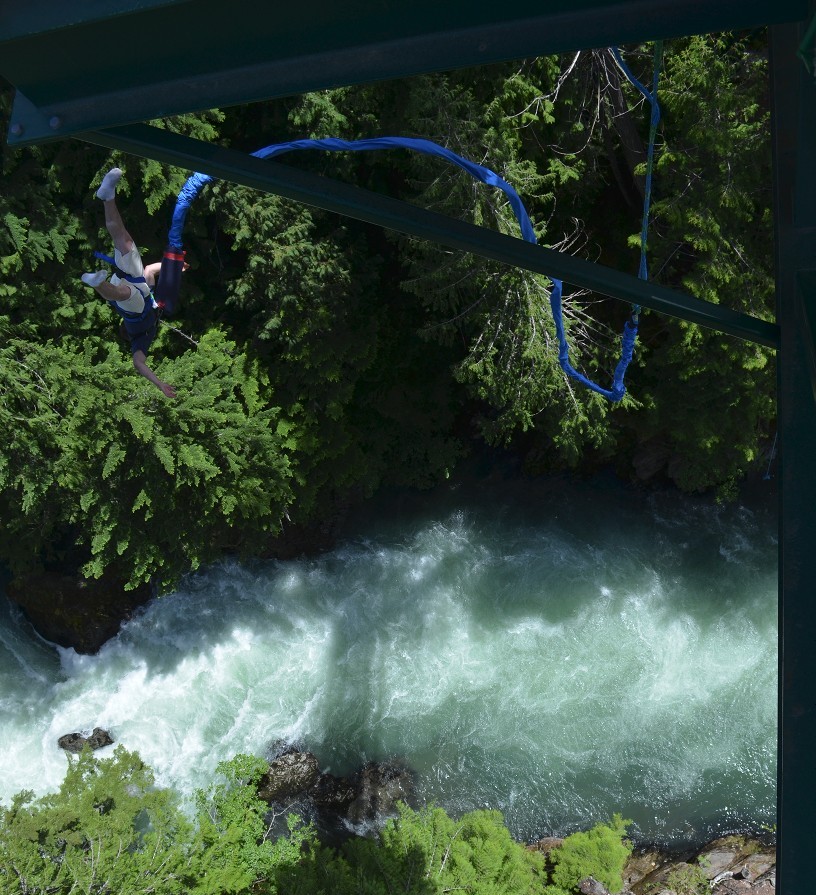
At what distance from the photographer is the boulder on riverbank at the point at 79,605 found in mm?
13312

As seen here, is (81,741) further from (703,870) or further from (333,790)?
(703,870)

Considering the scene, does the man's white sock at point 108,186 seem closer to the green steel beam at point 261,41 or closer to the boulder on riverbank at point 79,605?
the green steel beam at point 261,41

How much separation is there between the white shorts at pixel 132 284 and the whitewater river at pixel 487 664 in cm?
714

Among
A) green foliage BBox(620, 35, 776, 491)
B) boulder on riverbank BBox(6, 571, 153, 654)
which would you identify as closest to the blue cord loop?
green foliage BBox(620, 35, 776, 491)

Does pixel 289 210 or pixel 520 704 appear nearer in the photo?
pixel 289 210

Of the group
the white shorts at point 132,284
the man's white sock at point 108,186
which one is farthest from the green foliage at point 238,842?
the man's white sock at point 108,186

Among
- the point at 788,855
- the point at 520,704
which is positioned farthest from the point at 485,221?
the point at 788,855

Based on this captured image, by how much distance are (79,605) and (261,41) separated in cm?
1225

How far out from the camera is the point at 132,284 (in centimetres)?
699

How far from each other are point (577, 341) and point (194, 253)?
218 inches

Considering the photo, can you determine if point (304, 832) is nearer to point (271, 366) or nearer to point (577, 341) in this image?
point (271, 366)

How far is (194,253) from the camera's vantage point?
1197 centimetres

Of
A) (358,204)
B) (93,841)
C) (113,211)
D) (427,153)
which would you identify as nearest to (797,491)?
(358,204)

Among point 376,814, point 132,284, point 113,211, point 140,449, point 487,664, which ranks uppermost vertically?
point 113,211
